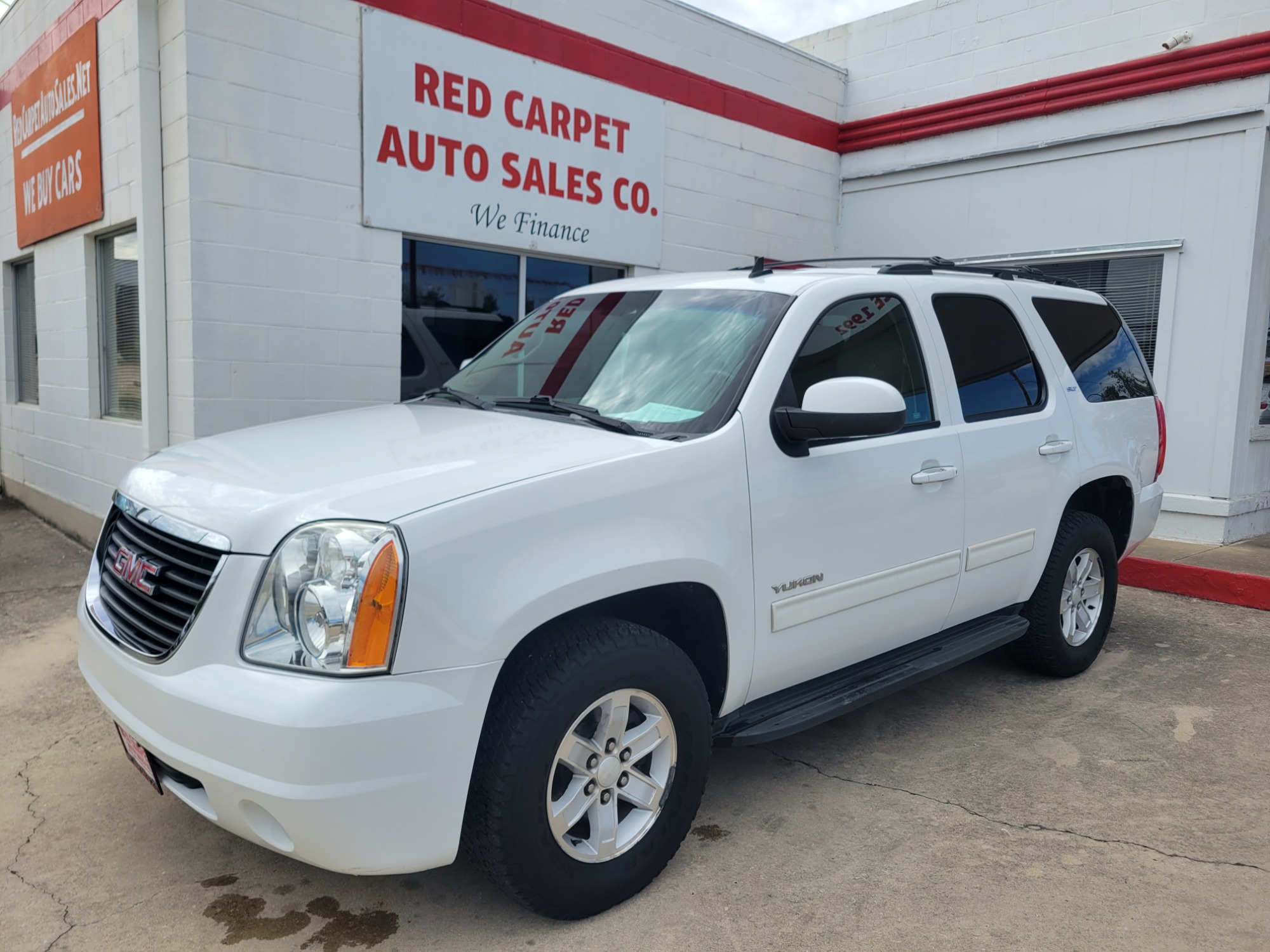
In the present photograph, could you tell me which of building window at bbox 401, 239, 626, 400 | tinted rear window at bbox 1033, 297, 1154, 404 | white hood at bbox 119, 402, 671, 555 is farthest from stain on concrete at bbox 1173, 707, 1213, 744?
building window at bbox 401, 239, 626, 400

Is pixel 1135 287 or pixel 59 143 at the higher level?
pixel 59 143

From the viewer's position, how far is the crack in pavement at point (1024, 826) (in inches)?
120

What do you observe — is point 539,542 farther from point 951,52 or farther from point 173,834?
point 951,52

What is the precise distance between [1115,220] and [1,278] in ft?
34.9

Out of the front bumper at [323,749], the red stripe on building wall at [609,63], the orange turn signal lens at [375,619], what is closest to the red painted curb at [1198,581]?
the red stripe on building wall at [609,63]

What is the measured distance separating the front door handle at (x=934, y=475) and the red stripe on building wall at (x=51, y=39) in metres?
6.38

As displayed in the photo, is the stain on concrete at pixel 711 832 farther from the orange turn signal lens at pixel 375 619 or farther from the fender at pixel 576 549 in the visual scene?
the orange turn signal lens at pixel 375 619

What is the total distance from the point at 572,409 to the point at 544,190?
4.96 metres

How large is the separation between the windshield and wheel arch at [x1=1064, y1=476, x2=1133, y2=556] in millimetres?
2336

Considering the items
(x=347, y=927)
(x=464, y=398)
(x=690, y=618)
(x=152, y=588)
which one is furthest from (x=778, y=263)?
(x=347, y=927)

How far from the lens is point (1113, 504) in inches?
196

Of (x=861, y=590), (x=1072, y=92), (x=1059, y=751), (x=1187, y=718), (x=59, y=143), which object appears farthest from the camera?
(x=1072, y=92)

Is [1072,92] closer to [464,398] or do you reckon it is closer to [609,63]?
[609,63]

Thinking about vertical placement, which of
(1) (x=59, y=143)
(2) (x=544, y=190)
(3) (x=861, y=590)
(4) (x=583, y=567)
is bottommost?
(3) (x=861, y=590)
